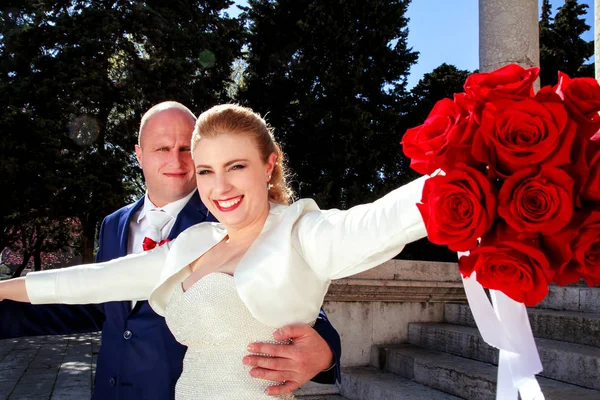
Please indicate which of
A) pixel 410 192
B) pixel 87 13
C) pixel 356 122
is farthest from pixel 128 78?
pixel 410 192

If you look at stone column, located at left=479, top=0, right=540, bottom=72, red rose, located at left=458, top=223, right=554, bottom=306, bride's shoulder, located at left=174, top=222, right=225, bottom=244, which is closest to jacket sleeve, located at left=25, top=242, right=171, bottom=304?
bride's shoulder, located at left=174, top=222, right=225, bottom=244

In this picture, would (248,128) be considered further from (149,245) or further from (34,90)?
(34,90)

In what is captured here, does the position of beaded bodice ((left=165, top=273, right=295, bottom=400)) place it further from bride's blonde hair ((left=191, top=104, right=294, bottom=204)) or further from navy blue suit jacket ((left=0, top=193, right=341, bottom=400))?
bride's blonde hair ((left=191, top=104, right=294, bottom=204))

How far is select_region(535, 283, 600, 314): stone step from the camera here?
5.03 m

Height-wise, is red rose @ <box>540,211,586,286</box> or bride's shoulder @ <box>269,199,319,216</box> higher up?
bride's shoulder @ <box>269,199,319,216</box>

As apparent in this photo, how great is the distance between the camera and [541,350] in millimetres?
4254

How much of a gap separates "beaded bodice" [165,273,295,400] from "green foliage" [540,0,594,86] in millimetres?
23156

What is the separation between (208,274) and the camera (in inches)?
76.1

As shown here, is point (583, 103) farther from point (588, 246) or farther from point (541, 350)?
point (541, 350)

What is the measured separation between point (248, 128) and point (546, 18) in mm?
31229

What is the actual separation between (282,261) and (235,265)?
28 centimetres

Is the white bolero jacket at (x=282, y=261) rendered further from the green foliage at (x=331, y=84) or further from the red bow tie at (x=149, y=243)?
the green foliage at (x=331, y=84)

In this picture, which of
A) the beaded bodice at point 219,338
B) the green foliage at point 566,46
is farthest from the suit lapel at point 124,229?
the green foliage at point 566,46

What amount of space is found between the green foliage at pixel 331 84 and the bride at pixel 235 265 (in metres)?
16.7
